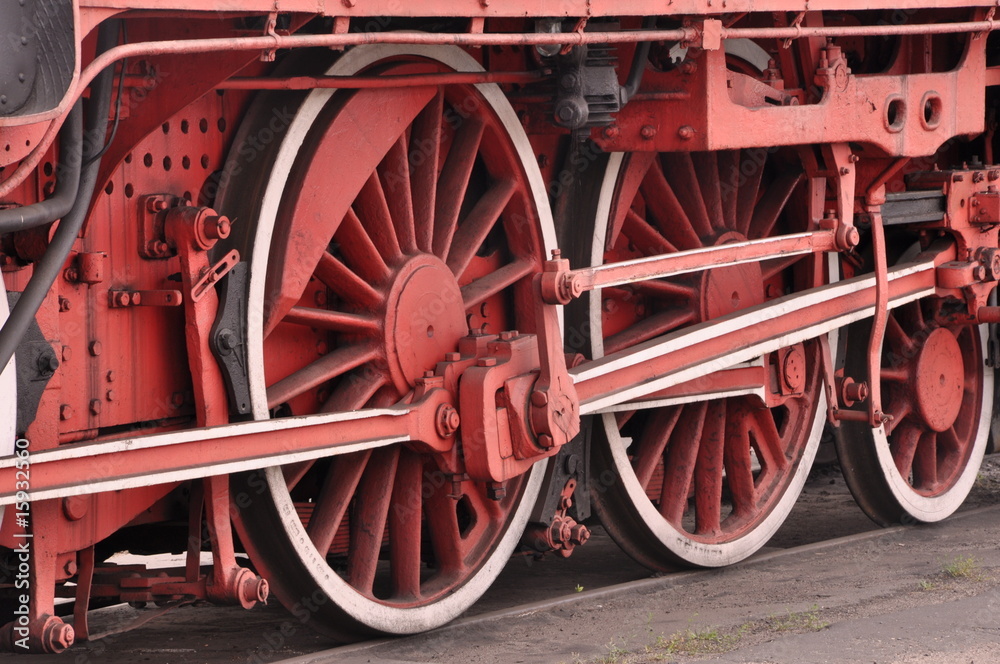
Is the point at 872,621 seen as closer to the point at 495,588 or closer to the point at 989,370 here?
the point at 495,588

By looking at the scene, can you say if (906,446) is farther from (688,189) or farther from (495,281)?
(495,281)

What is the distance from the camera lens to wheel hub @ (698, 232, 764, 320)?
5754 mm

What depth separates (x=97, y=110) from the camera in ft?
11.8

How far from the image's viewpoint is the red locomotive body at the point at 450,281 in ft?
12.4

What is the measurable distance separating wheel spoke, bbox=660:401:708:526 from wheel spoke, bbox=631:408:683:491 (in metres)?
0.08

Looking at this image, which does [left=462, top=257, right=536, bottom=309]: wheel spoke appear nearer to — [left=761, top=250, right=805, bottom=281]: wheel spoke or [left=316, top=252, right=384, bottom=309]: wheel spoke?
[left=316, top=252, right=384, bottom=309]: wheel spoke

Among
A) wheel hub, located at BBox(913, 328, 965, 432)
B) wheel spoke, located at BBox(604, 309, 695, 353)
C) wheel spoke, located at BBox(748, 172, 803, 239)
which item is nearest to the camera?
wheel spoke, located at BBox(604, 309, 695, 353)

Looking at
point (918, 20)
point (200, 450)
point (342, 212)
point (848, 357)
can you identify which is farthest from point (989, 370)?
point (200, 450)

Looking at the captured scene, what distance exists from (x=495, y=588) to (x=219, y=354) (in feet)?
7.18

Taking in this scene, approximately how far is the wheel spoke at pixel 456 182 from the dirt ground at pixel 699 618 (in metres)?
1.24

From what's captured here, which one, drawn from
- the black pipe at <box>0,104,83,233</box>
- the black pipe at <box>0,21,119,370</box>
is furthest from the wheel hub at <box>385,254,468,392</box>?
the black pipe at <box>0,104,83,233</box>

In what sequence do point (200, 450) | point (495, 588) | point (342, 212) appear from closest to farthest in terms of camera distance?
point (200, 450), point (342, 212), point (495, 588)

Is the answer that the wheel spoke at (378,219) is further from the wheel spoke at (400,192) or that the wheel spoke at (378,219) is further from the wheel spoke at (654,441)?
the wheel spoke at (654,441)
